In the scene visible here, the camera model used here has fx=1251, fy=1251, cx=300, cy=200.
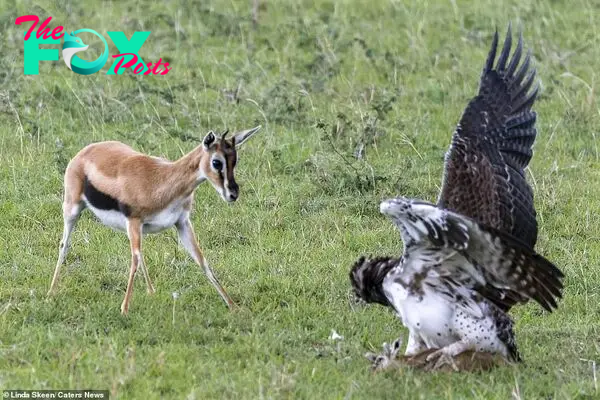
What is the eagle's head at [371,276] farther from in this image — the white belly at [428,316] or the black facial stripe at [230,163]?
the black facial stripe at [230,163]

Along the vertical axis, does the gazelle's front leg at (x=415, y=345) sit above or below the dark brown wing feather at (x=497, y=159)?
below

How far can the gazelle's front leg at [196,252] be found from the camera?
809 cm

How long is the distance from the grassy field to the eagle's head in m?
0.34

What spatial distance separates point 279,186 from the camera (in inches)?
412

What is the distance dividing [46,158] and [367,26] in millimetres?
5391

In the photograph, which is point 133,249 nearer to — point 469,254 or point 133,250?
point 133,250

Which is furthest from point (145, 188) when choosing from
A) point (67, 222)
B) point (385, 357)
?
point (385, 357)

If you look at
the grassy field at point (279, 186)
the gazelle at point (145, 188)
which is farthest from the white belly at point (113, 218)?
the grassy field at point (279, 186)

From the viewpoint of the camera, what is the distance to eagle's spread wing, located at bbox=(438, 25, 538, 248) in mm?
7695

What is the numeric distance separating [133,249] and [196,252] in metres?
0.46

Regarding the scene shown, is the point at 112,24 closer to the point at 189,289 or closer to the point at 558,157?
the point at 558,157

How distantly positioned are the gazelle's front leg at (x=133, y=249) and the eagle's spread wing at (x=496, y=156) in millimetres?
1914

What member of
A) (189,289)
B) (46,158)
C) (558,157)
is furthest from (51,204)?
(558,157)

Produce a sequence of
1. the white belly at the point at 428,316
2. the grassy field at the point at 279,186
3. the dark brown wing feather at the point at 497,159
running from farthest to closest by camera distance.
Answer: the dark brown wing feather at the point at 497,159
the white belly at the point at 428,316
the grassy field at the point at 279,186
